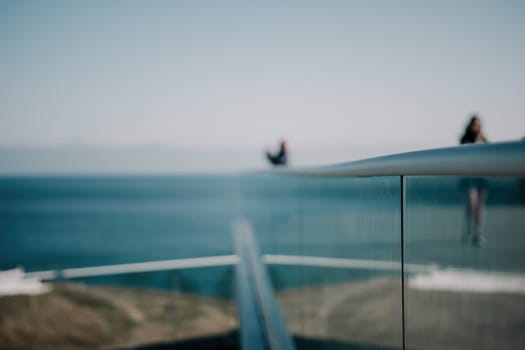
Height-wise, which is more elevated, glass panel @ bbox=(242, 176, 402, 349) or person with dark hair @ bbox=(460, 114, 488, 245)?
person with dark hair @ bbox=(460, 114, 488, 245)

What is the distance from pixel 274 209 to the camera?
505 centimetres

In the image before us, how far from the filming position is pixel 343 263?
2.18m

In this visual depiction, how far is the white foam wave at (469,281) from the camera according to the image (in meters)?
0.83

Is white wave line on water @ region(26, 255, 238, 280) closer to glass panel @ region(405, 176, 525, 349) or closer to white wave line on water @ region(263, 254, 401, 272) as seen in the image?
white wave line on water @ region(263, 254, 401, 272)

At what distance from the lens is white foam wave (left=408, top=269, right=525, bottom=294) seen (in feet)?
2.72

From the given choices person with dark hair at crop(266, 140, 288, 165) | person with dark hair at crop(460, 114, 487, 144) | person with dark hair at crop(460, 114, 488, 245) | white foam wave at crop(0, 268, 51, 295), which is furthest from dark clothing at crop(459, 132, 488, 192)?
white foam wave at crop(0, 268, 51, 295)

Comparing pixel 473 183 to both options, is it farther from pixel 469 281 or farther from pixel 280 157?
pixel 280 157

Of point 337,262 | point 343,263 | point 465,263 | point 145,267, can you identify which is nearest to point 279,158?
point 145,267

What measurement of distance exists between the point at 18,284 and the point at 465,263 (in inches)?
416

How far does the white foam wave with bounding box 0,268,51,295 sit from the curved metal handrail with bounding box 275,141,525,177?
10029 mm

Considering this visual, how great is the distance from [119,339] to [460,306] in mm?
13407

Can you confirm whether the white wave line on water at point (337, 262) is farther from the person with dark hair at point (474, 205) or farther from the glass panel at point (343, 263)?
the person with dark hair at point (474, 205)

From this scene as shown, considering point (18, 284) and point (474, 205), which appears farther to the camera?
point (18, 284)

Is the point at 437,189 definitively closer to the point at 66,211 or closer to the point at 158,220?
the point at 158,220
